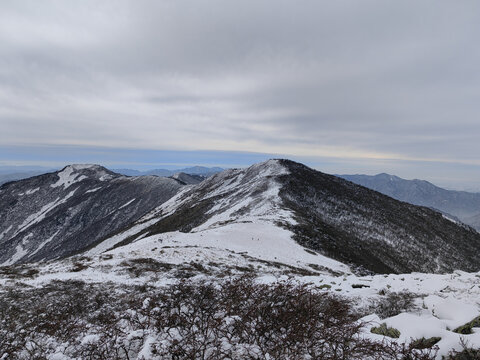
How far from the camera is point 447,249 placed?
62000 mm

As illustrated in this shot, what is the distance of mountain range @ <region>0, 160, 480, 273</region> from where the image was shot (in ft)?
115

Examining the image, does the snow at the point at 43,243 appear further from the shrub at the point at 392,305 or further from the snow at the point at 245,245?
the shrub at the point at 392,305

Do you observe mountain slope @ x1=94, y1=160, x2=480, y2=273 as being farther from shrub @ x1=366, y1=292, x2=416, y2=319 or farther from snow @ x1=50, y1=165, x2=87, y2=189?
snow @ x1=50, y1=165, x2=87, y2=189

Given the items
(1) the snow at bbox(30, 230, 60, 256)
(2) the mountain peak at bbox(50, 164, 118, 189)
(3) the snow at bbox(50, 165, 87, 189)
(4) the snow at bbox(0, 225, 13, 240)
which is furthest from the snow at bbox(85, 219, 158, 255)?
(3) the snow at bbox(50, 165, 87, 189)

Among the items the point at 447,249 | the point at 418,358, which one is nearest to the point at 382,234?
the point at 447,249

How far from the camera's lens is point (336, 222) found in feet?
197

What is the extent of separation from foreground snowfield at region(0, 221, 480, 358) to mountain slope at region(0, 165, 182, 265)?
100 metres

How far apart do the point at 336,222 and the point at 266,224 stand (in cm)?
2657

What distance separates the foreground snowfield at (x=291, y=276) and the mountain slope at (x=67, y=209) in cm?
10024

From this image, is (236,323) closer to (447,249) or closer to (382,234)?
(382,234)

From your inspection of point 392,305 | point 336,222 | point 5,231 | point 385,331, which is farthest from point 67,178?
point 385,331

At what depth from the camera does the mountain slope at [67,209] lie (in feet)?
400

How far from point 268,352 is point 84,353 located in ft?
13.8

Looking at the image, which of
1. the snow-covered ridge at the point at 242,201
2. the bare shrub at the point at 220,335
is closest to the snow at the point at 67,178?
the snow-covered ridge at the point at 242,201
